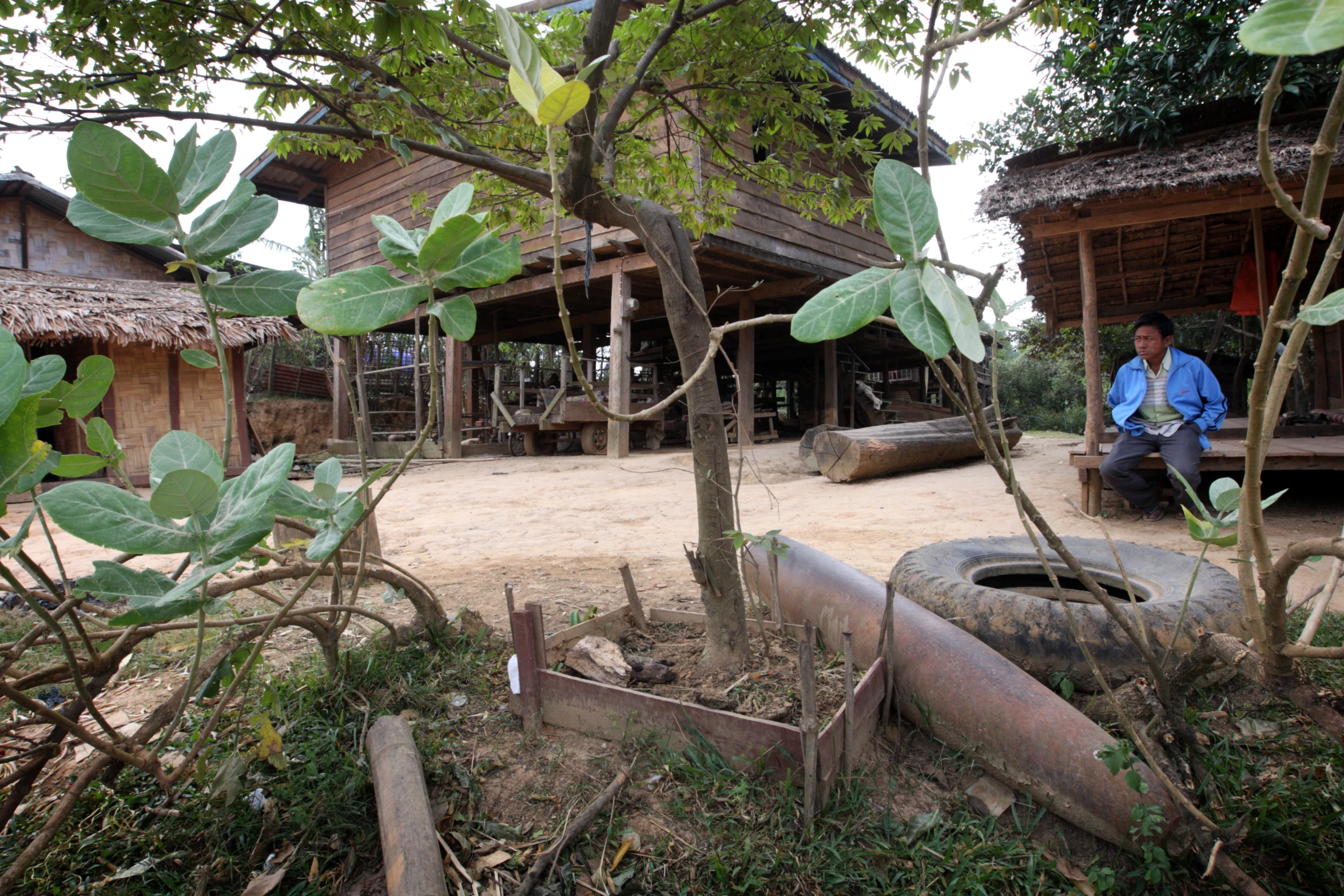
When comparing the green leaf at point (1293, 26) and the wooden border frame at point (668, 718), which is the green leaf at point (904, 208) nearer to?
the green leaf at point (1293, 26)

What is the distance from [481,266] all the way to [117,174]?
397mm

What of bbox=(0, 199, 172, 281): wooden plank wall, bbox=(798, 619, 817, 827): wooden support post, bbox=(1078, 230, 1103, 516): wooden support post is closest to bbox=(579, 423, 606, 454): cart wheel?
A: bbox=(1078, 230, 1103, 516): wooden support post

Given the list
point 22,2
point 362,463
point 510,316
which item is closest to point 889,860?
point 362,463

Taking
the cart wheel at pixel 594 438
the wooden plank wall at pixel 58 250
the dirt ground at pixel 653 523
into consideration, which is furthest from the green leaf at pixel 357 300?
the wooden plank wall at pixel 58 250

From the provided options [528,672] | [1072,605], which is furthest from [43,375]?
[1072,605]

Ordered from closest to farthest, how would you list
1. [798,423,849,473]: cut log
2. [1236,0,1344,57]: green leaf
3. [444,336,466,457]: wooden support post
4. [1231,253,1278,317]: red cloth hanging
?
[1236,0,1344,57]: green leaf → [1231,253,1278,317]: red cloth hanging → [798,423,849,473]: cut log → [444,336,466,457]: wooden support post

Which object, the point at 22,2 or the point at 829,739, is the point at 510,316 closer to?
the point at 22,2

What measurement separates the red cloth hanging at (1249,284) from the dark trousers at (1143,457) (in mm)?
3387

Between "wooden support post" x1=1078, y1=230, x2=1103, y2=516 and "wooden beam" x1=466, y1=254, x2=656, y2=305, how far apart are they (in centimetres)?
516

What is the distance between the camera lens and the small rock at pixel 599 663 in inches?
77.0

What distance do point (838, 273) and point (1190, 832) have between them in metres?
10.2

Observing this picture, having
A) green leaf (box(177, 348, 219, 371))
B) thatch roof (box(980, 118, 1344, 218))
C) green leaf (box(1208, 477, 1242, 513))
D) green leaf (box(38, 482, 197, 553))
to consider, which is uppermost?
thatch roof (box(980, 118, 1344, 218))

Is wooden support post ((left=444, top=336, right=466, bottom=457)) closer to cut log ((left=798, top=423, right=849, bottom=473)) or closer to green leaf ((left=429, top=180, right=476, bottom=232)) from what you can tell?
A: cut log ((left=798, top=423, right=849, bottom=473))

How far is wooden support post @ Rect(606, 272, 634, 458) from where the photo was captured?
9.50 metres
